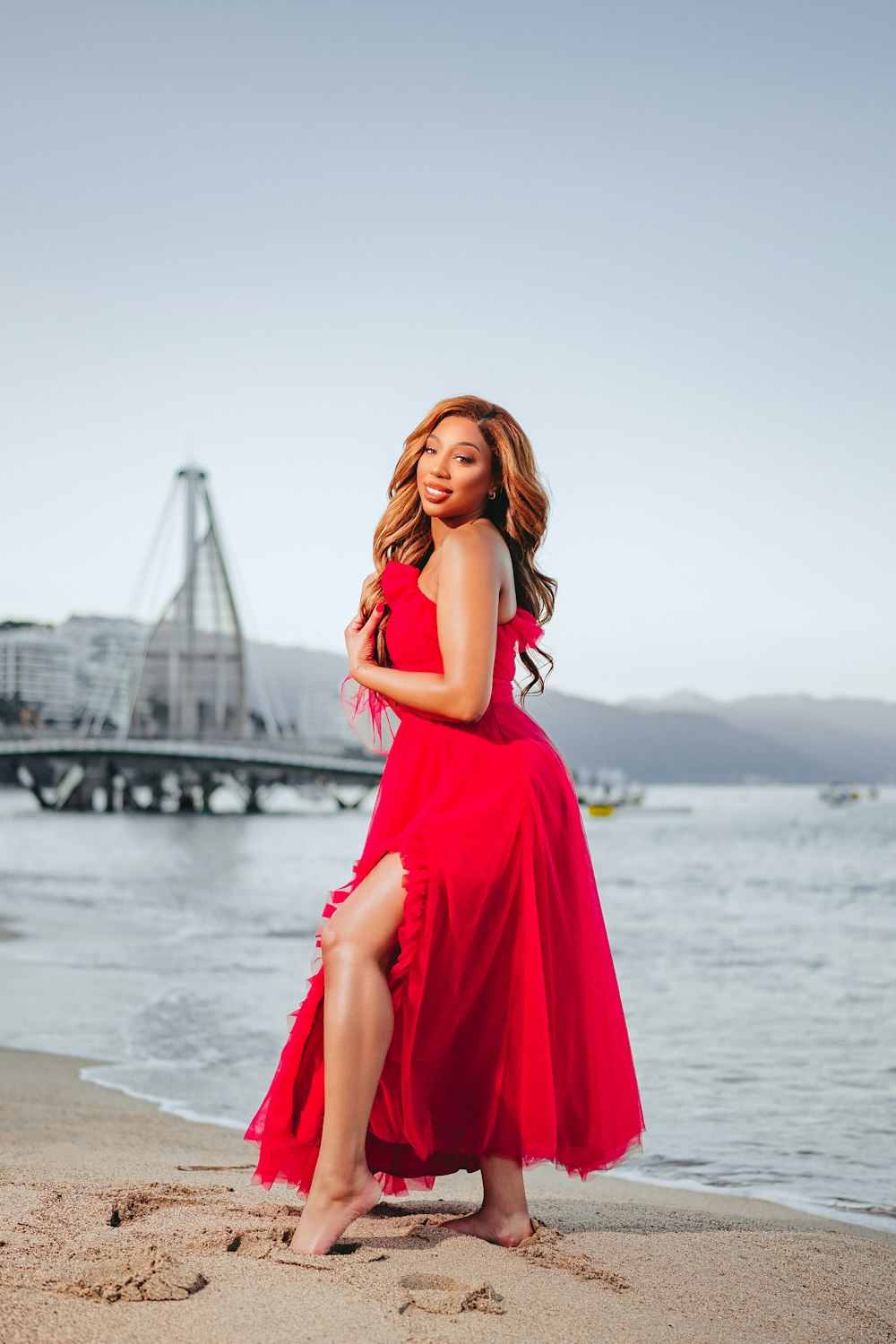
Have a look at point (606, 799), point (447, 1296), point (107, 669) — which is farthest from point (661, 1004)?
point (606, 799)

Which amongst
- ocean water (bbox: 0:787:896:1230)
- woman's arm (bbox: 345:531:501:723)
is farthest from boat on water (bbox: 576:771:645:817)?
woman's arm (bbox: 345:531:501:723)

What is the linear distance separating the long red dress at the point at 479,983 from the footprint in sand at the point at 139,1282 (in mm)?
342

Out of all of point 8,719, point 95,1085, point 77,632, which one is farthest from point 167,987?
point 8,719

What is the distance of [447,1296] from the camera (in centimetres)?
181

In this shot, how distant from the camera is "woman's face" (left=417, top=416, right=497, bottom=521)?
7.62ft

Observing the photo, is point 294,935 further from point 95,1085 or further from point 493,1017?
point 493,1017

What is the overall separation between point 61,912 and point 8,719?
88.5 metres

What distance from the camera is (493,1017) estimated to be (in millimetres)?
2129

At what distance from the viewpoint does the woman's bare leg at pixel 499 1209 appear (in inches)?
86.3

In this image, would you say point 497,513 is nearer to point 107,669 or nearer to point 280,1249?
point 280,1249

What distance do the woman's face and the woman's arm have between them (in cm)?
13

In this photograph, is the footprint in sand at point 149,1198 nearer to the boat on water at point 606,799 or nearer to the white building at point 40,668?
the boat on water at point 606,799

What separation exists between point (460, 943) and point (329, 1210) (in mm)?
465

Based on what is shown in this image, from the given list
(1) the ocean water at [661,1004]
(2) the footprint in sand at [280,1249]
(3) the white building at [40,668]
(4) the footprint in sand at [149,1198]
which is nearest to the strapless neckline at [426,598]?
(1) the ocean water at [661,1004]
